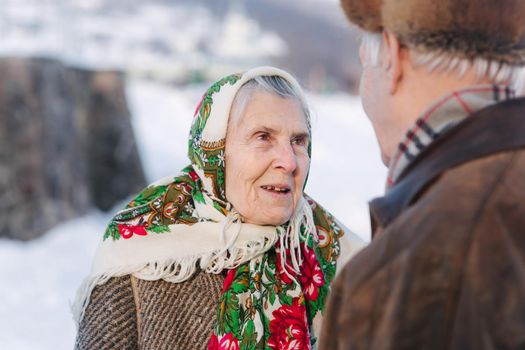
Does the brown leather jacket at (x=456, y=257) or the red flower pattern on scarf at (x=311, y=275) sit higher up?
the brown leather jacket at (x=456, y=257)

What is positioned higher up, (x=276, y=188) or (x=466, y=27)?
(x=466, y=27)

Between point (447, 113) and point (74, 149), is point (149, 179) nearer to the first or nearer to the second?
point (74, 149)

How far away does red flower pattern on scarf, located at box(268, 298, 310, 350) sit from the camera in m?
2.10

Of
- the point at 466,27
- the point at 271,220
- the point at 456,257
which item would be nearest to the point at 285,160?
the point at 271,220

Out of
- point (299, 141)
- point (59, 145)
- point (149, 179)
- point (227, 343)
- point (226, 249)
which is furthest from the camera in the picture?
point (149, 179)

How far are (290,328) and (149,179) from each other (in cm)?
850

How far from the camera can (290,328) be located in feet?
6.98

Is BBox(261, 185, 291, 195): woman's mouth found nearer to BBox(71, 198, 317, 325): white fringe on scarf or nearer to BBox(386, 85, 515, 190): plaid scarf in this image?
BBox(71, 198, 317, 325): white fringe on scarf

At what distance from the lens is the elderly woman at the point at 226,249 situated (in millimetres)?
2115

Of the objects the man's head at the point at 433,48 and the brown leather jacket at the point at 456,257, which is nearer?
the brown leather jacket at the point at 456,257

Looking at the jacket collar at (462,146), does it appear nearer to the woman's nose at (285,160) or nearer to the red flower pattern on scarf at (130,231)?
the woman's nose at (285,160)

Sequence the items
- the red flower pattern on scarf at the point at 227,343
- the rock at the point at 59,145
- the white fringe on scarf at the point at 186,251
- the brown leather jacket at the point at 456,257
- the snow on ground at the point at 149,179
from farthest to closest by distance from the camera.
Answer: the rock at the point at 59,145 < the snow on ground at the point at 149,179 < the white fringe on scarf at the point at 186,251 < the red flower pattern on scarf at the point at 227,343 < the brown leather jacket at the point at 456,257

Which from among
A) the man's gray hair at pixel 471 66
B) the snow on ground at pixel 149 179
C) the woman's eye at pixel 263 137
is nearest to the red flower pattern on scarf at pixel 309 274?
the woman's eye at pixel 263 137

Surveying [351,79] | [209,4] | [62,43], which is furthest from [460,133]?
[209,4]
